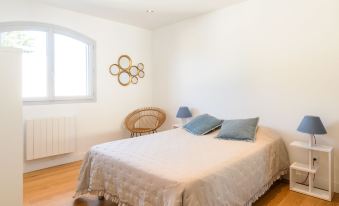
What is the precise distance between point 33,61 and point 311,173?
391 cm

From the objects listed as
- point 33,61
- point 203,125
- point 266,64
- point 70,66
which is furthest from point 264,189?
point 33,61

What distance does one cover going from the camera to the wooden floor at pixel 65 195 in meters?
2.35

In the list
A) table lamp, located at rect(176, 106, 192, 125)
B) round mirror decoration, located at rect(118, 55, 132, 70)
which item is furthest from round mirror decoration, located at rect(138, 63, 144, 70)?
table lamp, located at rect(176, 106, 192, 125)

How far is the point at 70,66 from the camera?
3.67 metres

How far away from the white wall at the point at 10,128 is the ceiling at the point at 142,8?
231cm

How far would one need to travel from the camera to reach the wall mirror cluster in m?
4.16

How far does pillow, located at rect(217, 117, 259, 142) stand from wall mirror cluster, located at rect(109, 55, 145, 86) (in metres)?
2.18

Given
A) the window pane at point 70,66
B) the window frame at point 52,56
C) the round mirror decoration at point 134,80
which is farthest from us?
the round mirror decoration at point 134,80

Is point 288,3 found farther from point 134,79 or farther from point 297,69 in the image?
point 134,79

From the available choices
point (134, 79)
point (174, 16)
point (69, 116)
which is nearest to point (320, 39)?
point (174, 16)

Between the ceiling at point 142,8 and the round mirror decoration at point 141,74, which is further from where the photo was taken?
the round mirror decoration at point 141,74

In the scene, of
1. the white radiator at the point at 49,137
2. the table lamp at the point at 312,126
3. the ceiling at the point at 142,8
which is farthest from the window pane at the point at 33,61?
the table lamp at the point at 312,126

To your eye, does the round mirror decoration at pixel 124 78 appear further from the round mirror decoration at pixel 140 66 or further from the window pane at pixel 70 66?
the window pane at pixel 70 66

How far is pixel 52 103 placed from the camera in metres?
3.42
